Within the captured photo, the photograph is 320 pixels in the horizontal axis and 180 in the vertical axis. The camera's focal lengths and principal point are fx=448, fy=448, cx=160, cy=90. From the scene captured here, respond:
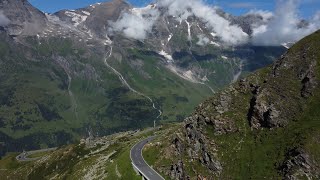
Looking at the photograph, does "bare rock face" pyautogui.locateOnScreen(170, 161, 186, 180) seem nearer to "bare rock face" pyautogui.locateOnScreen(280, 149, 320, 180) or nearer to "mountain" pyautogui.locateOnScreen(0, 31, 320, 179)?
"mountain" pyautogui.locateOnScreen(0, 31, 320, 179)

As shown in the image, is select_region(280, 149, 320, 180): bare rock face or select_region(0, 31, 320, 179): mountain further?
select_region(0, 31, 320, 179): mountain

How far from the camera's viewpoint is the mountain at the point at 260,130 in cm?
12556

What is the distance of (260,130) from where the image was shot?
465 feet

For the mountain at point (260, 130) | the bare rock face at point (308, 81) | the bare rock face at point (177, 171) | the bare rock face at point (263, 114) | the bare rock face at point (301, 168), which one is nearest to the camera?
the bare rock face at point (301, 168)

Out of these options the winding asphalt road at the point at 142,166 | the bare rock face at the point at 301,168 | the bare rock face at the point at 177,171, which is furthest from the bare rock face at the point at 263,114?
the winding asphalt road at the point at 142,166

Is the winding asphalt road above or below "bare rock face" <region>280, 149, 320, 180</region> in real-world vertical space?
below

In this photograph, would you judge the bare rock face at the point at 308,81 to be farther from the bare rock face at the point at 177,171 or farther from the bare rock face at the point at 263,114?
the bare rock face at the point at 177,171

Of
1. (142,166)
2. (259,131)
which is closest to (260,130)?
(259,131)

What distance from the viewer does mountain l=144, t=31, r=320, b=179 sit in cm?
12556

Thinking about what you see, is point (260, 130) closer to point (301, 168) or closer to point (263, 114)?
point (263, 114)

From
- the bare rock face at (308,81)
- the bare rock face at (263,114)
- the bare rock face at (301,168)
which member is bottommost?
the bare rock face at (301,168)

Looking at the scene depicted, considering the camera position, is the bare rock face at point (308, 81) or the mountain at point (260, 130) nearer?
the mountain at point (260, 130)

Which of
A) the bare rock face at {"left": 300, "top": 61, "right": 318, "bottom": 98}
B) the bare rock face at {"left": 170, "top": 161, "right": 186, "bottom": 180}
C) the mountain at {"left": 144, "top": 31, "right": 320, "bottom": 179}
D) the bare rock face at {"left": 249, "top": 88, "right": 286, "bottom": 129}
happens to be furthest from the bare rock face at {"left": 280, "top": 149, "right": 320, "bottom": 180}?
the bare rock face at {"left": 170, "top": 161, "right": 186, "bottom": 180}

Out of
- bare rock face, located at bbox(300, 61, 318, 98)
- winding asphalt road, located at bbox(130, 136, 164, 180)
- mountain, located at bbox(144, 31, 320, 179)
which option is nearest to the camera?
mountain, located at bbox(144, 31, 320, 179)
